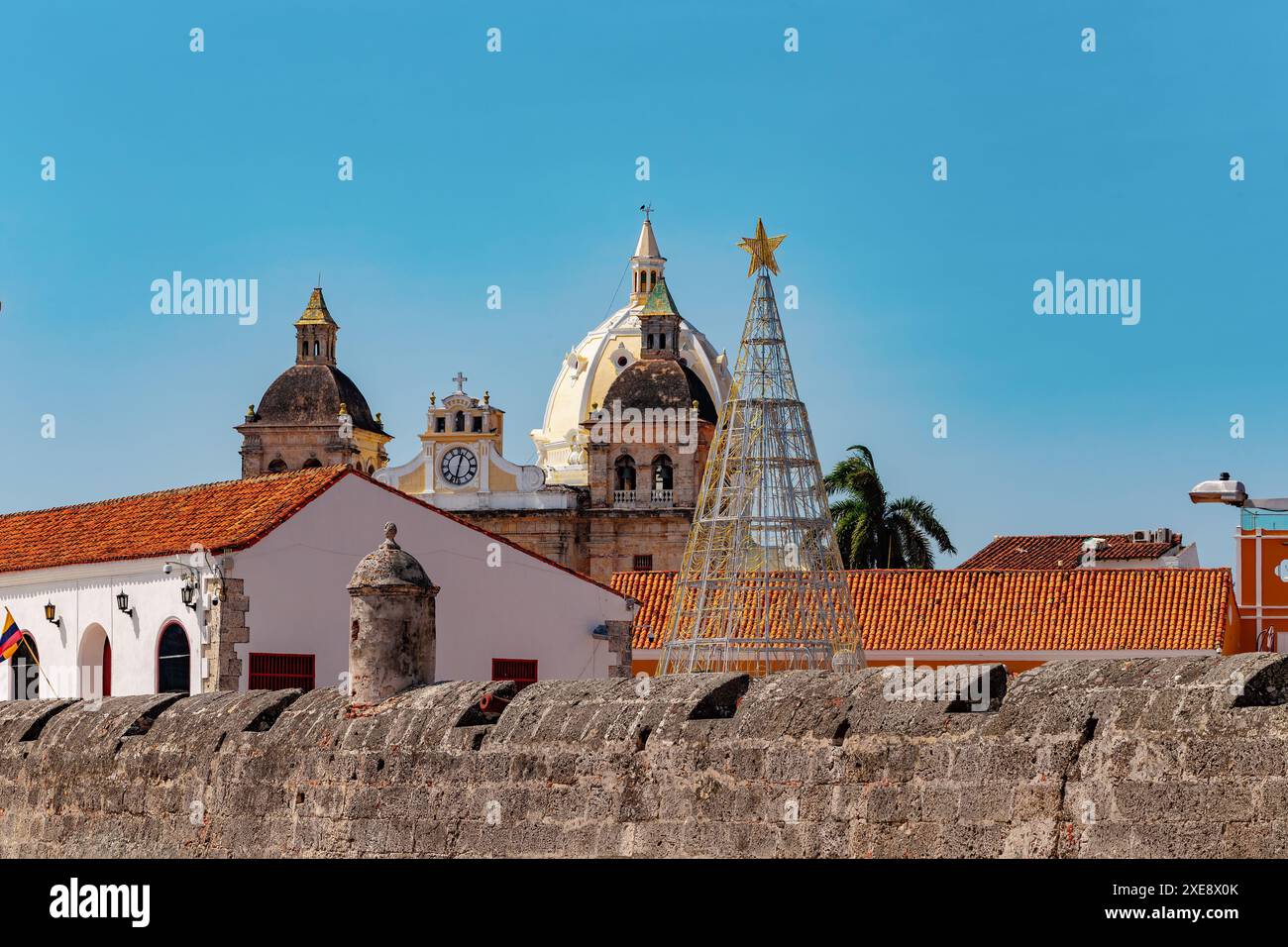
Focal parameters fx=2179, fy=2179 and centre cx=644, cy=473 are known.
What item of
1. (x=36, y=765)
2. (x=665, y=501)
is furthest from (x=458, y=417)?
(x=36, y=765)

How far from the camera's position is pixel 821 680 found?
371 inches

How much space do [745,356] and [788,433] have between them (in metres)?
1.59

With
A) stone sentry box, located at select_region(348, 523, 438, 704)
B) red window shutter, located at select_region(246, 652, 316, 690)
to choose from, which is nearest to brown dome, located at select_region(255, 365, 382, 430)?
red window shutter, located at select_region(246, 652, 316, 690)

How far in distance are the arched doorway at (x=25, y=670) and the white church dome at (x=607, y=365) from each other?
7633 cm

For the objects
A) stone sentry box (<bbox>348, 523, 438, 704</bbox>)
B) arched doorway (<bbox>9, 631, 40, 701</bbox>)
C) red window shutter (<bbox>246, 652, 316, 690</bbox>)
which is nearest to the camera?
stone sentry box (<bbox>348, 523, 438, 704</bbox>)

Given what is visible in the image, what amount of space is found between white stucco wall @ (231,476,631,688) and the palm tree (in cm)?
4246

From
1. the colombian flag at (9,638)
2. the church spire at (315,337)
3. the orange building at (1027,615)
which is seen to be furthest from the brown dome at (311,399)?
the colombian flag at (9,638)

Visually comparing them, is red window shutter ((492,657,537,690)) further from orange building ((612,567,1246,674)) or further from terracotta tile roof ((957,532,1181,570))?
terracotta tile roof ((957,532,1181,570))

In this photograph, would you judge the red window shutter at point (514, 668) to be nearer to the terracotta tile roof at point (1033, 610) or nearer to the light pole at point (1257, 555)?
the terracotta tile roof at point (1033, 610)

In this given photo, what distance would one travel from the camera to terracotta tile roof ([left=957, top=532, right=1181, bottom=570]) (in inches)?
2360

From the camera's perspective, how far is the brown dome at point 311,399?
306 ft

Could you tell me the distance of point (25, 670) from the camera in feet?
81.1

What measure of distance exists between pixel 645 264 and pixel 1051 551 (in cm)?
5383
